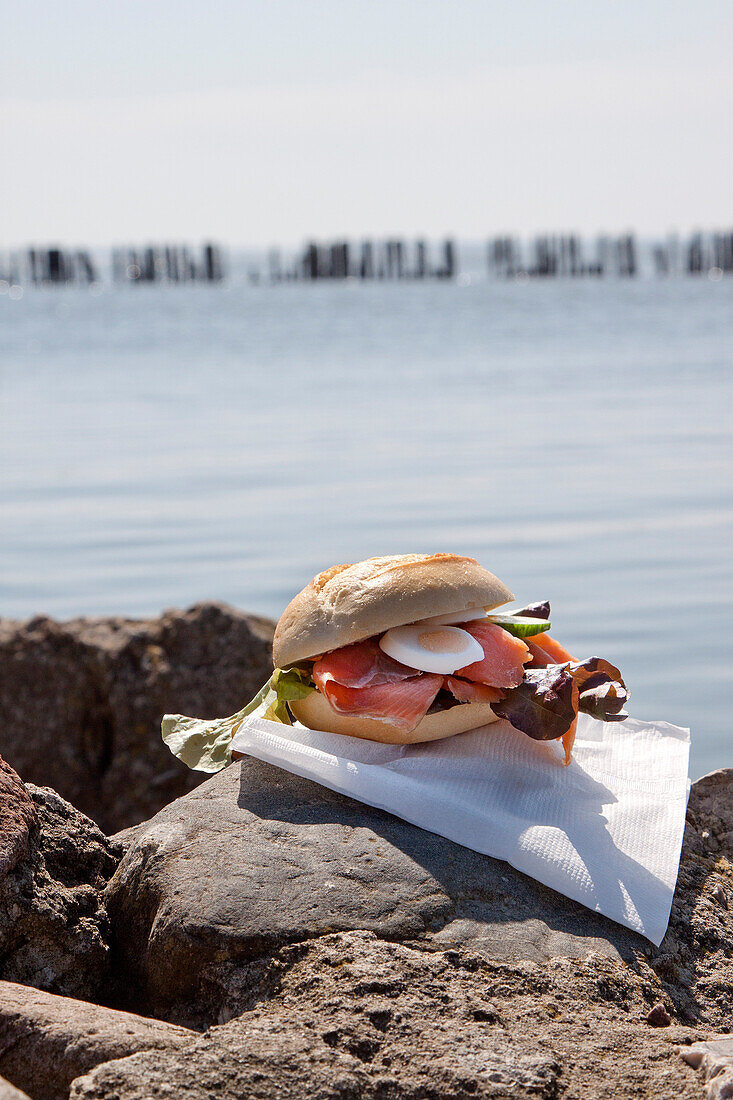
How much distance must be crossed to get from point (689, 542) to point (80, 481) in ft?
22.5

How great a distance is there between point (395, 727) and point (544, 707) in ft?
1.24

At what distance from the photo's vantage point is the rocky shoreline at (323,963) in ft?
6.75

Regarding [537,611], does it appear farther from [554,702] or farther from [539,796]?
[539,796]

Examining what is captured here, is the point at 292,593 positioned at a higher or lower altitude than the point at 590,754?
lower

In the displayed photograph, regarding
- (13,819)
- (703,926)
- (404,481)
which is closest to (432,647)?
(703,926)

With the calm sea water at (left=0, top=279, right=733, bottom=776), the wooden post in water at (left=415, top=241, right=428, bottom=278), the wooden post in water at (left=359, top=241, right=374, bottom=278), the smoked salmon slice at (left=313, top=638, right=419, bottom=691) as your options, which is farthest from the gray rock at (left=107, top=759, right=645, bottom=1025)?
the wooden post in water at (left=359, top=241, right=374, bottom=278)

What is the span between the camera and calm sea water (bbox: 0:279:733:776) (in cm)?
906

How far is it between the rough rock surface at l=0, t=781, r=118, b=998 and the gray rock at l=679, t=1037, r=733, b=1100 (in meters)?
1.26

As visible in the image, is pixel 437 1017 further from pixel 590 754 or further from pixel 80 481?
pixel 80 481

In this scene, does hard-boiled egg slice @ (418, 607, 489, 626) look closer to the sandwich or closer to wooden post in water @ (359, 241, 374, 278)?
the sandwich

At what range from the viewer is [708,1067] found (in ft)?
6.88

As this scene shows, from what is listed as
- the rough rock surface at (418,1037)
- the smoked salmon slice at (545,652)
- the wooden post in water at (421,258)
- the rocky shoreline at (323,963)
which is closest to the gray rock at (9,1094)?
the rocky shoreline at (323,963)

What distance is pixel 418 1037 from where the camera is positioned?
85.4 inches

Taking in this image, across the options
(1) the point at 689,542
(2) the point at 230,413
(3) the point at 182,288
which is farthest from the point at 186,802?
(3) the point at 182,288
